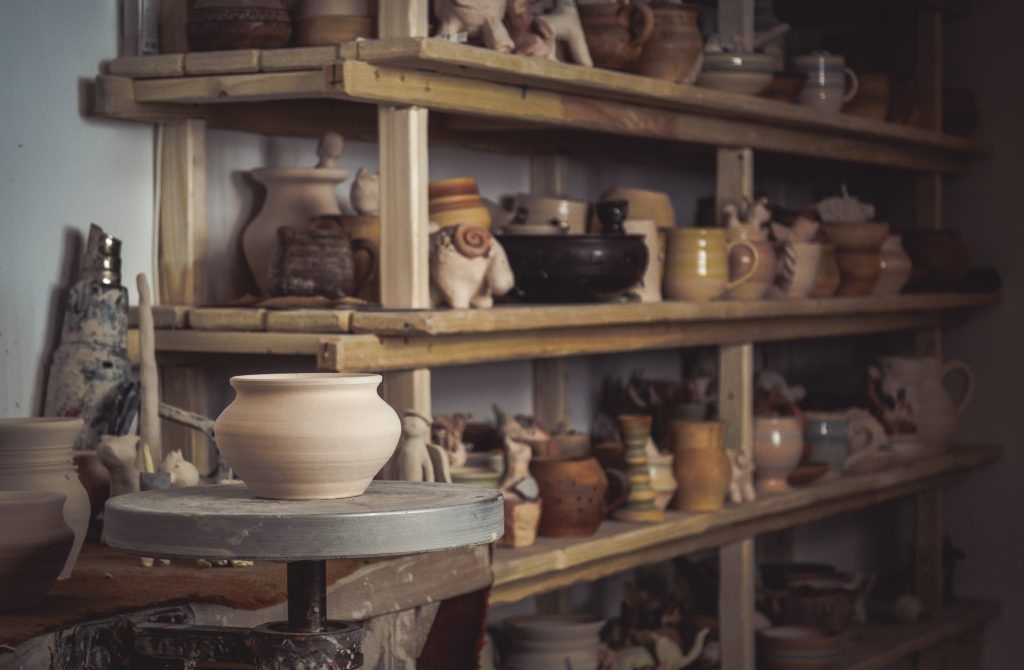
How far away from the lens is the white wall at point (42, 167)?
1958 mm

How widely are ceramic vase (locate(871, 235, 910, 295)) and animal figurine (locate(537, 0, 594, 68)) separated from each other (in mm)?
1247

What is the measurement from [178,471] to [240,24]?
2.12ft

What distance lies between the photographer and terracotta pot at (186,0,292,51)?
2012mm

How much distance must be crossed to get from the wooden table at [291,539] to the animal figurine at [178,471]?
486mm

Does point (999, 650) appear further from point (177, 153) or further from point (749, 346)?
point (177, 153)

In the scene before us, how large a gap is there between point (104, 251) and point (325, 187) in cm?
37

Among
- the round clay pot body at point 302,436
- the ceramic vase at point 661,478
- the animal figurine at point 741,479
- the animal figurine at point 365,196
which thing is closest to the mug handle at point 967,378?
the animal figurine at point 741,479

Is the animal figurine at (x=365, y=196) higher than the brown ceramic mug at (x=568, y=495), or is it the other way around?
the animal figurine at (x=365, y=196)

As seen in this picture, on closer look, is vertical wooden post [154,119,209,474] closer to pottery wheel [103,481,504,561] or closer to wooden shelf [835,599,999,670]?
pottery wheel [103,481,504,561]

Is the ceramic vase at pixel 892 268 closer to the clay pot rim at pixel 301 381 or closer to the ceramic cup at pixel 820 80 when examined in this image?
the ceramic cup at pixel 820 80

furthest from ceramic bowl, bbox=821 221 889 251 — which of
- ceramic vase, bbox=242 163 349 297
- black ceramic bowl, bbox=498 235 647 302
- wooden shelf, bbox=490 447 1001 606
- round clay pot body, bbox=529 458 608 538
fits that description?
ceramic vase, bbox=242 163 349 297

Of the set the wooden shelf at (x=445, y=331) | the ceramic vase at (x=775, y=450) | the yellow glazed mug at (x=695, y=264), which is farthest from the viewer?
the ceramic vase at (x=775, y=450)

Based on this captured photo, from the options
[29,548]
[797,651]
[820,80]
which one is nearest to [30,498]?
[29,548]

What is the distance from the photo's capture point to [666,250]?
2666mm
